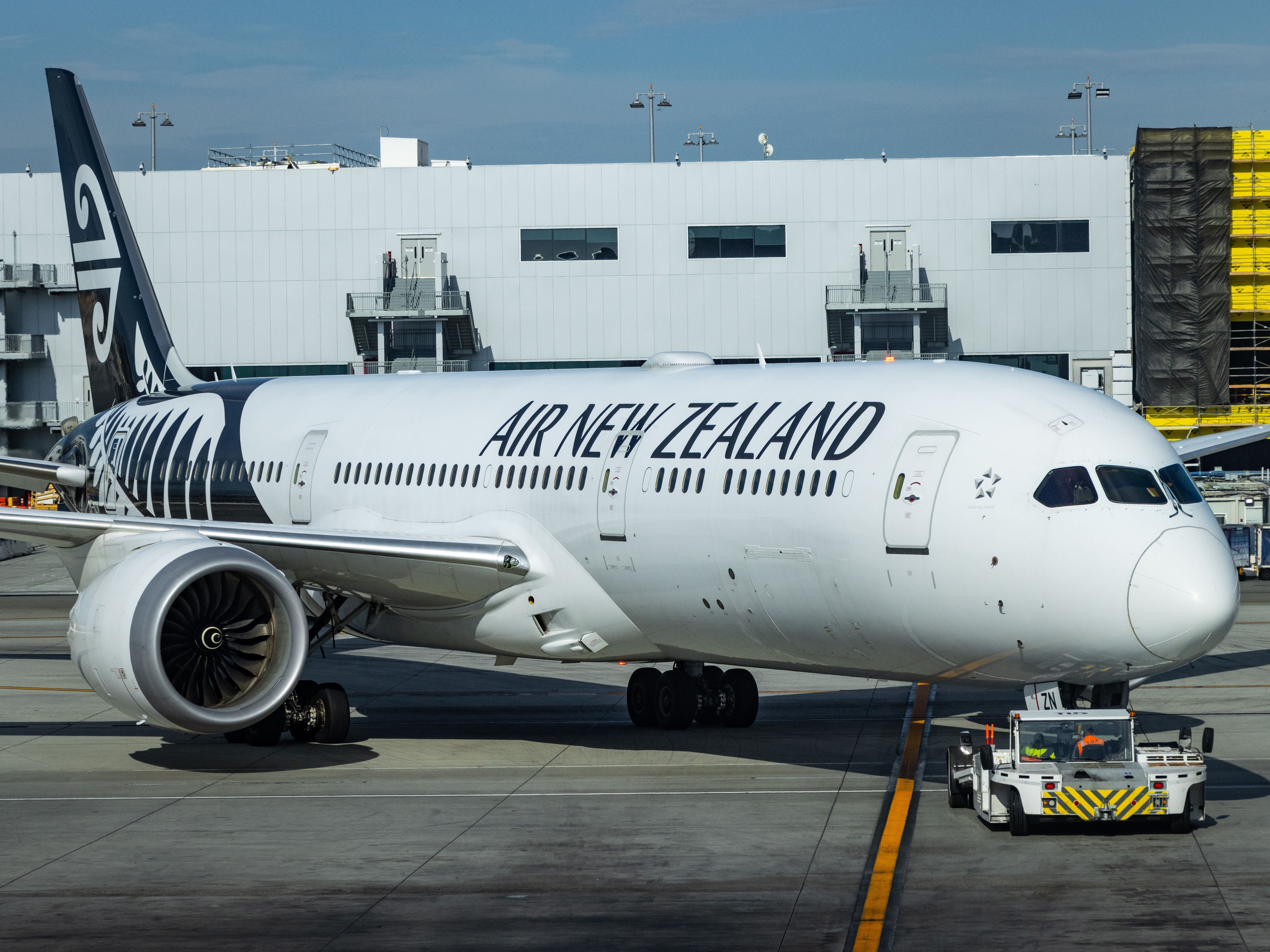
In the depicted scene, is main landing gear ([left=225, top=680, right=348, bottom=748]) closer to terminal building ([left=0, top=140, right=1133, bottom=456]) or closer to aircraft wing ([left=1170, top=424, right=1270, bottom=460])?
aircraft wing ([left=1170, top=424, right=1270, bottom=460])

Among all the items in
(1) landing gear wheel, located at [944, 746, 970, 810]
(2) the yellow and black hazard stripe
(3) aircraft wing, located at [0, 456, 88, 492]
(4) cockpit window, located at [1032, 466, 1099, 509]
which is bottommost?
(1) landing gear wheel, located at [944, 746, 970, 810]

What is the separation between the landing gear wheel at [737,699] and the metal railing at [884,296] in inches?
1474

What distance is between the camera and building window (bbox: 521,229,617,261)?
60375mm

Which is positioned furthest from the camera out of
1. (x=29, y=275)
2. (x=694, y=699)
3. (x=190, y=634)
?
(x=29, y=275)

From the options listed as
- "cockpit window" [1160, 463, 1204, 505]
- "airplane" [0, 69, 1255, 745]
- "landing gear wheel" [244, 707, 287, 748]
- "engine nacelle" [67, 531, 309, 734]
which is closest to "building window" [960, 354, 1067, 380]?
"airplane" [0, 69, 1255, 745]

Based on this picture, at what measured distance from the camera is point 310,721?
22.4m

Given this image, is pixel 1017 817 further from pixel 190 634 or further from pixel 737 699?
pixel 190 634

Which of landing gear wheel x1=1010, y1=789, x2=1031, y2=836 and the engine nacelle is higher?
the engine nacelle

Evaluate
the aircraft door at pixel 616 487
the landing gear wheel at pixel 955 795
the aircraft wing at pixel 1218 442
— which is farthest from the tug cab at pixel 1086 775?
the aircraft wing at pixel 1218 442

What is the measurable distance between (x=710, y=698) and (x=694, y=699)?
0.85 feet

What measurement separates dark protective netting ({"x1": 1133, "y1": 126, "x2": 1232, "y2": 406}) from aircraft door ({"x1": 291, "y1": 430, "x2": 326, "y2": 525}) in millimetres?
42490

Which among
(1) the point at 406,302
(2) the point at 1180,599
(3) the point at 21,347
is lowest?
(2) the point at 1180,599

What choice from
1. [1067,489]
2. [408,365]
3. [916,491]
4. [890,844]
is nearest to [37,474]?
[916,491]

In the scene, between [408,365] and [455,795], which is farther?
[408,365]
